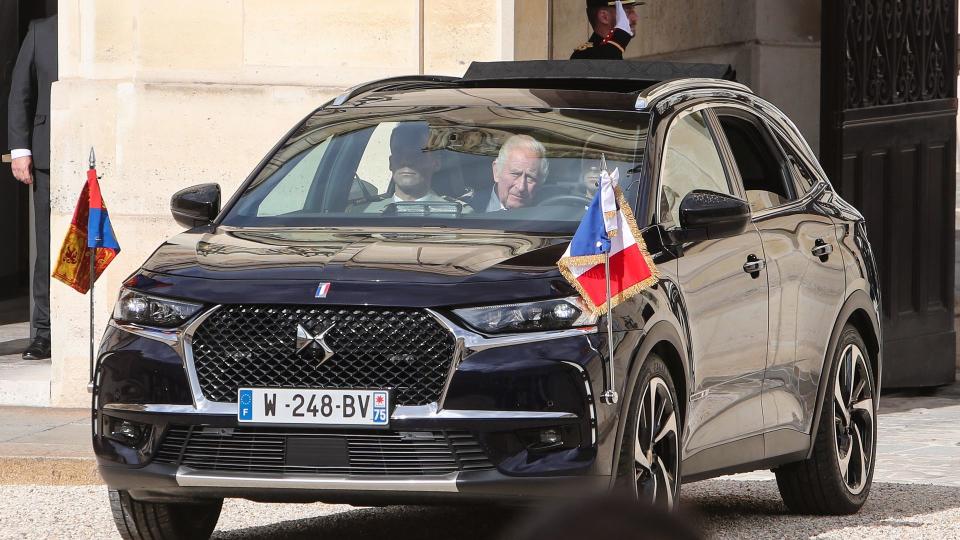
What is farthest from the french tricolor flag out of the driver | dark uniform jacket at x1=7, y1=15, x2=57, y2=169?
dark uniform jacket at x1=7, y1=15, x2=57, y2=169

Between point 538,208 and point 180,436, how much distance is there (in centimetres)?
149

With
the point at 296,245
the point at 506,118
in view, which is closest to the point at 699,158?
the point at 506,118

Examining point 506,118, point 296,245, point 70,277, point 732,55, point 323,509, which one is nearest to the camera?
point 296,245

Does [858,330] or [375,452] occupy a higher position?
[858,330]

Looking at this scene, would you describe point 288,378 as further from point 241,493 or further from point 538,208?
point 538,208

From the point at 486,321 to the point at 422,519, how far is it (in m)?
2.13

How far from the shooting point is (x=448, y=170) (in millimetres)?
6805

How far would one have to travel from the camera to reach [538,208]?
21.6ft

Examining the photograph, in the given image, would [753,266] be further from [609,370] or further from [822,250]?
[609,370]

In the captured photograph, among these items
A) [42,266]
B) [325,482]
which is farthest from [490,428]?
[42,266]

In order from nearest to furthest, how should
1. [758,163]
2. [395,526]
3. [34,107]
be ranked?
[395,526] < [758,163] < [34,107]

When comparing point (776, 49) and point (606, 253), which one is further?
point (776, 49)

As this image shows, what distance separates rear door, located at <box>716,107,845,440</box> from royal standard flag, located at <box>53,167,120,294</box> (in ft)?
11.3

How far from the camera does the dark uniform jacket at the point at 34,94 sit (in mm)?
12633
